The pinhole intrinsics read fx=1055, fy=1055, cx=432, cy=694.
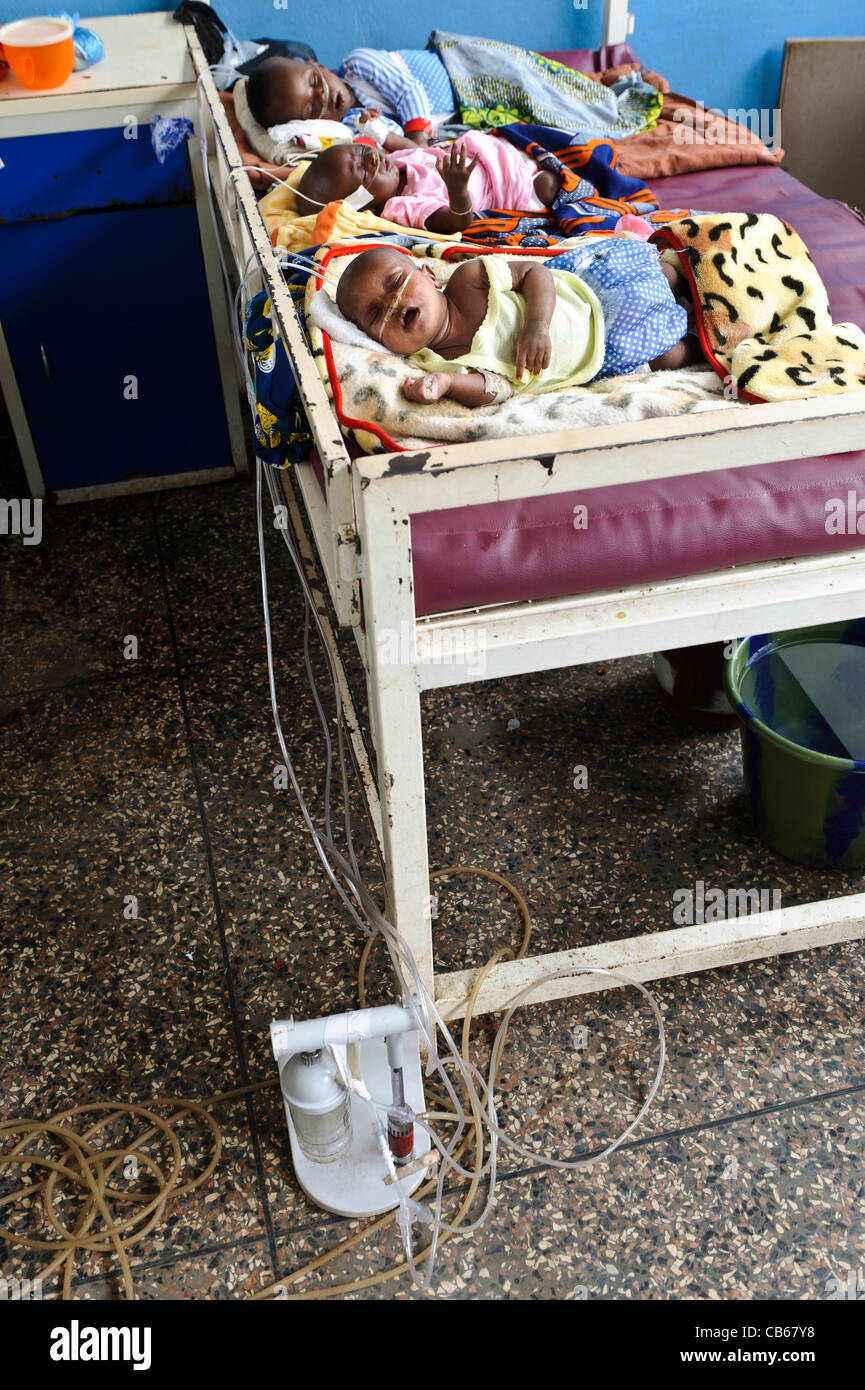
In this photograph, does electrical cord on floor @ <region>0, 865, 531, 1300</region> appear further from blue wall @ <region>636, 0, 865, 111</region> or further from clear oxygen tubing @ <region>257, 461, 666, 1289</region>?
blue wall @ <region>636, 0, 865, 111</region>

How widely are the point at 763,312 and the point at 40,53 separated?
62.2 inches

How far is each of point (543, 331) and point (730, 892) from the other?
3.03ft

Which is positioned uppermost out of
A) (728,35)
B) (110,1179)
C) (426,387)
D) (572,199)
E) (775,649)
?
(728,35)

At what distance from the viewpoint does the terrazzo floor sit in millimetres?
1310

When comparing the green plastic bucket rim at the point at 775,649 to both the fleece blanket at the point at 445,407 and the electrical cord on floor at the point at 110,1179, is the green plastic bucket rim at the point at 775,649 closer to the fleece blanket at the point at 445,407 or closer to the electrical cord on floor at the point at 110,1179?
the fleece blanket at the point at 445,407

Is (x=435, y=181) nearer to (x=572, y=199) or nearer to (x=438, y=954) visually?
(x=572, y=199)

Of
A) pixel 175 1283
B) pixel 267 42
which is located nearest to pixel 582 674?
pixel 175 1283

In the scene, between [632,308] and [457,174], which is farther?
[457,174]

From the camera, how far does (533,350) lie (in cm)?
144

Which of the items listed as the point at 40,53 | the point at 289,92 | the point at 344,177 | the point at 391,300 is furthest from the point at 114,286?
the point at 391,300

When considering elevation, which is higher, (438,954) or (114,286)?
(114,286)

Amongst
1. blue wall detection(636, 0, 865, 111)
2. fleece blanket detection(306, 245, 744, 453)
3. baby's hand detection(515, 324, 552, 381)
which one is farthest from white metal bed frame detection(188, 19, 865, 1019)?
blue wall detection(636, 0, 865, 111)

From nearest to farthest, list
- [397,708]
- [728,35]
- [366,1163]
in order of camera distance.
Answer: [397,708] < [366,1163] < [728,35]

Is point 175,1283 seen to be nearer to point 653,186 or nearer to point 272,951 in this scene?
point 272,951
